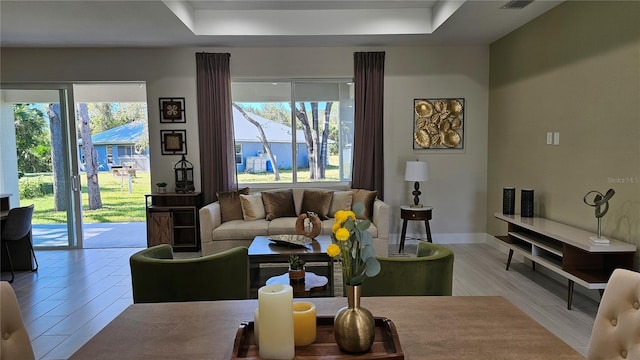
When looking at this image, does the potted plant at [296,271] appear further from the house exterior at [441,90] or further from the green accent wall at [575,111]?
the house exterior at [441,90]

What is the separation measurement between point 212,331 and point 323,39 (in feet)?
14.9

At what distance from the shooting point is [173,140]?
18.2ft

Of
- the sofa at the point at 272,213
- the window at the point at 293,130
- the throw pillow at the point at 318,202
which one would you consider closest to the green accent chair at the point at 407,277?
the sofa at the point at 272,213

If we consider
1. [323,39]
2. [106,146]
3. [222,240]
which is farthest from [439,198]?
[106,146]

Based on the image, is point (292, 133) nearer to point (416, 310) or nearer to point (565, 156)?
point (565, 156)

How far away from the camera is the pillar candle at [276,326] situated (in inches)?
43.6

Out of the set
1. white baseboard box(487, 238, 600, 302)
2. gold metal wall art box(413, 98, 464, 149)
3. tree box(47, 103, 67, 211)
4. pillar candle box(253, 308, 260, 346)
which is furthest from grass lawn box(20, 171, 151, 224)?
pillar candle box(253, 308, 260, 346)

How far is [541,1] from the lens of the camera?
387cm

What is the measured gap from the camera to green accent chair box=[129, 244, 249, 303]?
7.51 feet

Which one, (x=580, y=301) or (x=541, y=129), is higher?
(x=541, y=129)

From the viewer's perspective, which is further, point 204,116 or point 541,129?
point 204,116

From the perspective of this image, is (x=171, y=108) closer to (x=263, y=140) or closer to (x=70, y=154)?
(x=263, y=140)

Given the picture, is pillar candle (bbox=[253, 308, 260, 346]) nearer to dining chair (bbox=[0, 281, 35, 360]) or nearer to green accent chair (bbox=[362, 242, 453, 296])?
dining chair (bbox=[0, 281, 35, 360])

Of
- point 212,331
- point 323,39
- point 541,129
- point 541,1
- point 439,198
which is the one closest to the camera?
point 212,331
